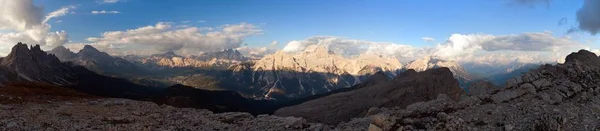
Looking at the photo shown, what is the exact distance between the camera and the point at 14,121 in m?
37.0

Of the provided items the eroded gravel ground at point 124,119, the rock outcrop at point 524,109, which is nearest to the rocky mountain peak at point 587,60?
the rock outcrop at point 524,109

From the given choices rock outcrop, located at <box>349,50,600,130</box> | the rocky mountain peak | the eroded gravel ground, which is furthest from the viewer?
the rocky mountain peak

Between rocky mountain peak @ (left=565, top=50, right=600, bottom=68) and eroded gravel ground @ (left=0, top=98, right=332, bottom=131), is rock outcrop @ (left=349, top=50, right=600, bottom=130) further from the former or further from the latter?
eroded gravel ground @ (left=0, top=98, right=332, bottom=131)

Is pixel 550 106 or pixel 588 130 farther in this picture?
pixel 550 106

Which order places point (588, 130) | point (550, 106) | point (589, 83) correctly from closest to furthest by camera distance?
point (588, 130) → point (550, 106) → point (589, 83)

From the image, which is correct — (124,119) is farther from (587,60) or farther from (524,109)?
(587,60)

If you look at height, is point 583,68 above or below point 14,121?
above

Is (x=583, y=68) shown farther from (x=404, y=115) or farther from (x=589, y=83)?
(x=404, y=115)

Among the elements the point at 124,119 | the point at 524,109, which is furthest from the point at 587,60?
the point at 124,119

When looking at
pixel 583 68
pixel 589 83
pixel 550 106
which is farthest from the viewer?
pixel 583 68

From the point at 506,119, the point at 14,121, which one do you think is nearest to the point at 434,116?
the point at 506,119

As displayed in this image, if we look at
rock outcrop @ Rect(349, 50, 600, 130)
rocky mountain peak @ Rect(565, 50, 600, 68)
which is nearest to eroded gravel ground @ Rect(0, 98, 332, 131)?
rock outcrop @ Rect(349, 50, 600, 130)

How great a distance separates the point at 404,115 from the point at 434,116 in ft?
7.00

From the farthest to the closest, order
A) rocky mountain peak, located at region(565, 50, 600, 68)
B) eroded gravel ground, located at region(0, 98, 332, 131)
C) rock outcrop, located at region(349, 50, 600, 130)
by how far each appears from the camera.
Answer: rocky mountain peak, located at region(565, 50, 600, 68), eroded gravel ground, located at region(0, 98, 332, 131), rock outcrop, located at region(349, 50, 600, 130)
